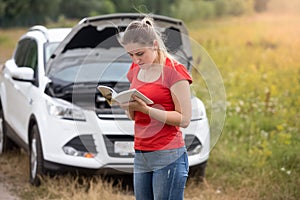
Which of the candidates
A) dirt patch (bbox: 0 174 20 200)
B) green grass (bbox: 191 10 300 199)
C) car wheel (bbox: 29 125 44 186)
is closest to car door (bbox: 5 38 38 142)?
car wheel (bbox: 29 125 44 186)

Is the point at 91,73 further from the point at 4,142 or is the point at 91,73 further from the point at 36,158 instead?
the point at 4,142

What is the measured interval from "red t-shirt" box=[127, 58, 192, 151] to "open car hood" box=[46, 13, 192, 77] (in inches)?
111

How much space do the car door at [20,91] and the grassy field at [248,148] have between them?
1.65 ft

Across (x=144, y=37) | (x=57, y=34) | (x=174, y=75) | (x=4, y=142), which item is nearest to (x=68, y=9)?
(x=4, y=142)

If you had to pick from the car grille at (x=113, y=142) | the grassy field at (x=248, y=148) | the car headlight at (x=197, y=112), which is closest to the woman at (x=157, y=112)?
the grassy field at (x=248, y=148)

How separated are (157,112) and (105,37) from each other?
11.9ft

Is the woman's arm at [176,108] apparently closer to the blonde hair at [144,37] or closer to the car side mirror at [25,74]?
the blonde hair at [144,37]

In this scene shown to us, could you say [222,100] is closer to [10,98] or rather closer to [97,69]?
[97,69]

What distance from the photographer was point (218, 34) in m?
19.8

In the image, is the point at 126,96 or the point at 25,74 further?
the point at 25,74

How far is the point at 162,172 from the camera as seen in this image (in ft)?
11.7

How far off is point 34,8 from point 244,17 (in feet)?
34.7

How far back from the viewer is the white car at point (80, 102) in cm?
582

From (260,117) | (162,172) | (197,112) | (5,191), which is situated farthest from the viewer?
(260,117)
